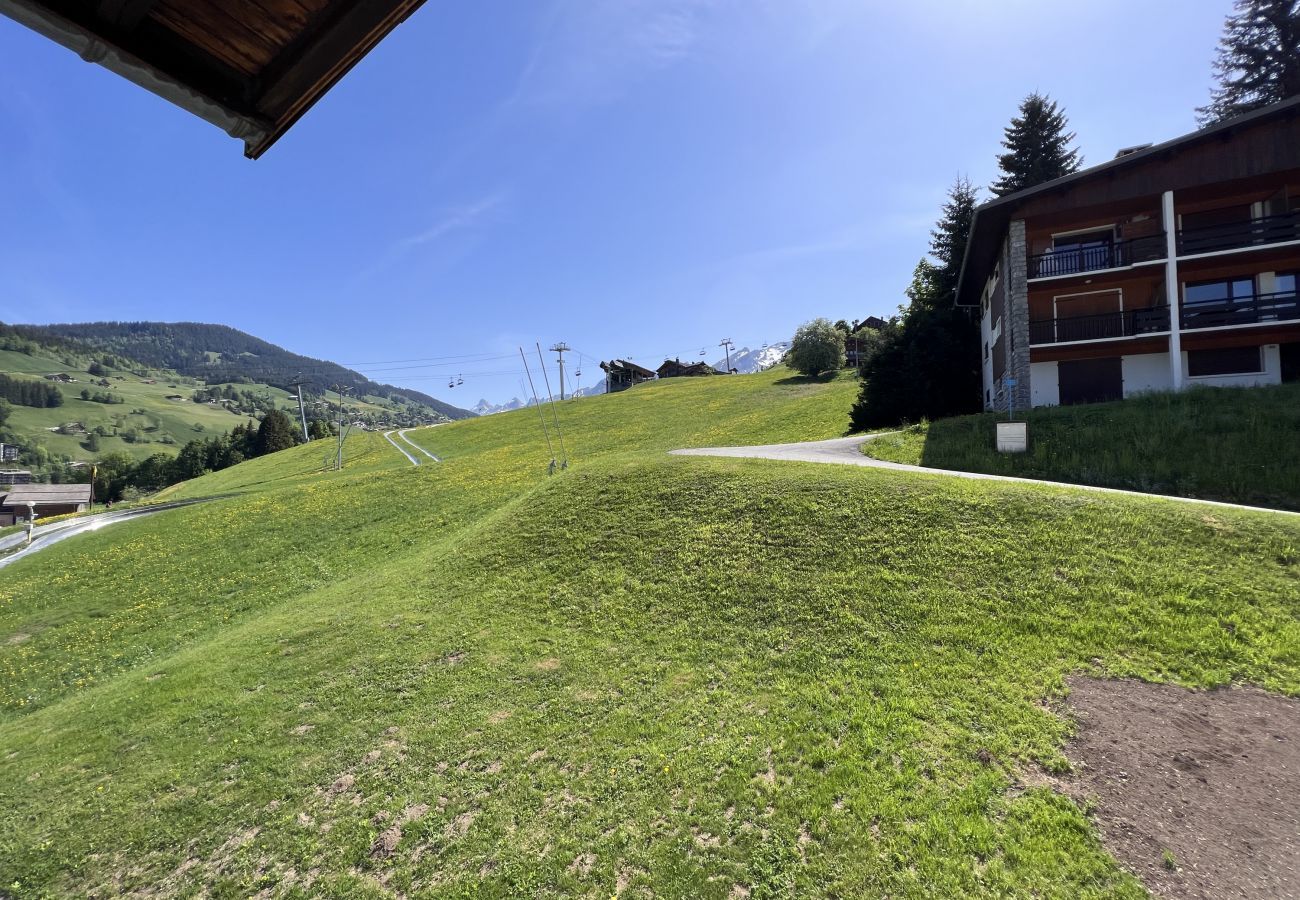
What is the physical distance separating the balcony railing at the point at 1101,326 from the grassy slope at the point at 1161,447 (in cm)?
527

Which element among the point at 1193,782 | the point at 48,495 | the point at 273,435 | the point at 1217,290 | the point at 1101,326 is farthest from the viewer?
the point at 273,435

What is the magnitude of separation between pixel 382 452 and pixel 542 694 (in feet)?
192

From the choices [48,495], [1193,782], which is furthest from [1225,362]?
[48,495]

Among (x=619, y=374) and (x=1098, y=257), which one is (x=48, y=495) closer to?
(x=619, y=374)

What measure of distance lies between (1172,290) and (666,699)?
30146mm

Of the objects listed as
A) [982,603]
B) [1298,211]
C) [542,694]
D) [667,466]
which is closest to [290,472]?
[667,466]

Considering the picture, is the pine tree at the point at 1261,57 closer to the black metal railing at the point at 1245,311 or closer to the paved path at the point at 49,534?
the black metal railing at the point at 1245,311

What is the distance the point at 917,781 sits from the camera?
19.3ft

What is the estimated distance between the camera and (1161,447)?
1688cm

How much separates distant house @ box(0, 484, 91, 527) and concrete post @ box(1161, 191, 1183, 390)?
117019 millimetres

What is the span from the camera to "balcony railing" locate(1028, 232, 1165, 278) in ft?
83.5

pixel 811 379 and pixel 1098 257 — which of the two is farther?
pixel 811 379

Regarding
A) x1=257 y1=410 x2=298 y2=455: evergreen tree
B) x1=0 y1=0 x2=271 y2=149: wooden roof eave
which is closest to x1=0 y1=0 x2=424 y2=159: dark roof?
x1=0 y1=0 x2=271 y2=149: wooden roof eave

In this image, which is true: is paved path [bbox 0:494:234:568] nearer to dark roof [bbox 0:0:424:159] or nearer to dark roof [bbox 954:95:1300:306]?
dark roof [bbox 0:0:424:159]
